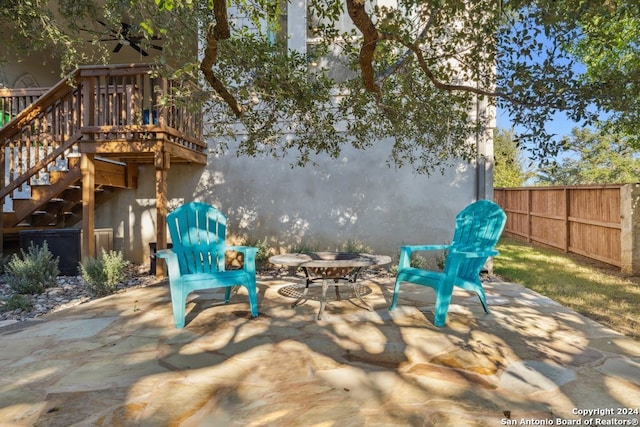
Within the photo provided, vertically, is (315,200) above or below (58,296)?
above

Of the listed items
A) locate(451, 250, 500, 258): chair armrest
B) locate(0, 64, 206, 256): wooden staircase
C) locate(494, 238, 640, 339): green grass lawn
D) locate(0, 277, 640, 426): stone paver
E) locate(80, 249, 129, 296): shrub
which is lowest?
locate(494, 238, 640, 339): green grass lawn

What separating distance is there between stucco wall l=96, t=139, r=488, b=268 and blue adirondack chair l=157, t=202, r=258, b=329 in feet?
7.77

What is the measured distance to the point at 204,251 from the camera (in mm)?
3750

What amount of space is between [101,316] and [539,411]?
3.44m

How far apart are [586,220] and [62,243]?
8.82m

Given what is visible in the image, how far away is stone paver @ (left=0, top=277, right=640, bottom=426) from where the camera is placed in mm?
1794

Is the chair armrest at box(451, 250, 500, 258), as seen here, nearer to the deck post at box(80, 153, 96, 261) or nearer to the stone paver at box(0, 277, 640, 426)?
the stone paver at box(0, 277, 640, 426)

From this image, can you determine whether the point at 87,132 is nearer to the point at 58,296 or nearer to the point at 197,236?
the point at 58,296

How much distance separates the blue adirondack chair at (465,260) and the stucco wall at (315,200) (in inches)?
86.0

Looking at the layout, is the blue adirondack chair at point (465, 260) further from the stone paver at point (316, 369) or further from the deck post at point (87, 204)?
the deck post at point (87, 204)

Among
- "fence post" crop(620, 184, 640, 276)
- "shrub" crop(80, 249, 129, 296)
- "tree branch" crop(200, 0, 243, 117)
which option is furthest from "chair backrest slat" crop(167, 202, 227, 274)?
"fence post" crop(620, 184, 640, 276)

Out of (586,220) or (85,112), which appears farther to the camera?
(586,220)

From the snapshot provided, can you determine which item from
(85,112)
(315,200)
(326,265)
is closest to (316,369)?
(326,265)

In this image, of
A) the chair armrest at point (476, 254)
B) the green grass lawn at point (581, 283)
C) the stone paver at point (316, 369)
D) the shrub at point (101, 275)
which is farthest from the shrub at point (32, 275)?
the green grass lawn at point (581, 283)
